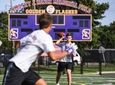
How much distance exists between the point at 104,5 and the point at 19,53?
41.0 metres

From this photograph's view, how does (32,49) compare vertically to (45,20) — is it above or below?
below

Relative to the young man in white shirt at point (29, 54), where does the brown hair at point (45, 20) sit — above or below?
above

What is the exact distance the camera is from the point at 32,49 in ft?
28.2

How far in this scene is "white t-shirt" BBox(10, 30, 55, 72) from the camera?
852cm

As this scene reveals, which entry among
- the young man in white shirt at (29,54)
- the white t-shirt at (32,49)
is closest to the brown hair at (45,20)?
the young man in white shirt at (29,54)

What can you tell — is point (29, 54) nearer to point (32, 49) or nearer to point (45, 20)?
point (32, 49)

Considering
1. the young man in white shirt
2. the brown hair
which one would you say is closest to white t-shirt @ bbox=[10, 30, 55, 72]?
the young man in white shirt

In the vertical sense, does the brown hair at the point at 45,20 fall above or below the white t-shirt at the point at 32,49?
above

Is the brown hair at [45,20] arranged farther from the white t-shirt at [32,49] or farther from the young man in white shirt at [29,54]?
the white t-shirt at [32,49]

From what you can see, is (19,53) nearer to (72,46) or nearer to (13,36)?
(72,46)

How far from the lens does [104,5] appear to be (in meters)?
49.1

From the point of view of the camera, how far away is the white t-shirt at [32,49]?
335 inches

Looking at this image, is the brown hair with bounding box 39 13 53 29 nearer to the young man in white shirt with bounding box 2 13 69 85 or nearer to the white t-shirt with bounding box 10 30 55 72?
the young man in white shirt with bounding box 2 13 69 85

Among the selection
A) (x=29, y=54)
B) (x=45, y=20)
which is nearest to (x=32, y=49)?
(x=29, y=54)
